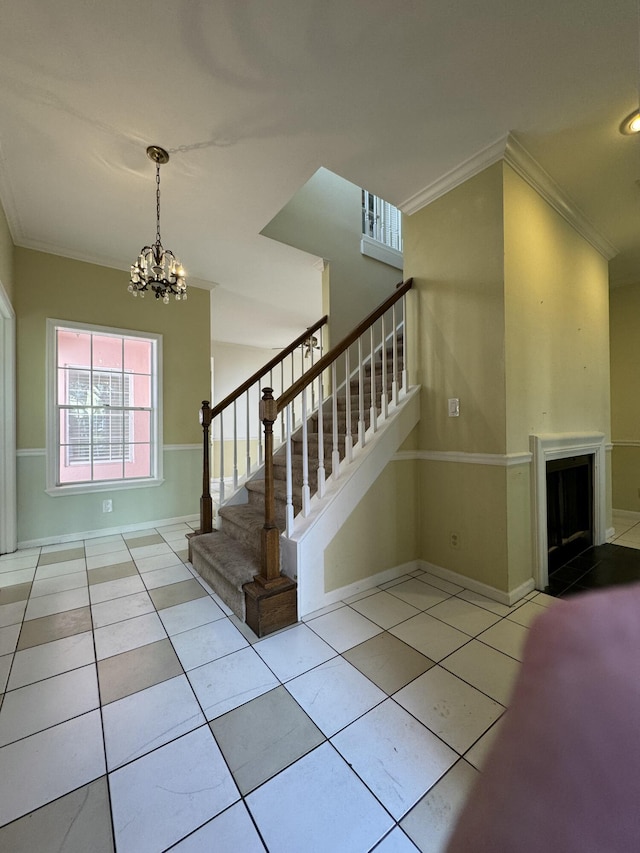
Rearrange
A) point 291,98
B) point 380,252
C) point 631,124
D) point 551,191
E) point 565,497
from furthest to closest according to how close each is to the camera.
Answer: point 380,252 → point 565,497 → point 551,191 → point 631,124 → point 291,98

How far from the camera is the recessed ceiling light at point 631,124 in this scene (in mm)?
1896

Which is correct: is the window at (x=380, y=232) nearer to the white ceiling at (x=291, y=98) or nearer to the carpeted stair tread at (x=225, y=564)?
the white ceiling at (x=291, y=98)

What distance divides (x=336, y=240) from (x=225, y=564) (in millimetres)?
3581

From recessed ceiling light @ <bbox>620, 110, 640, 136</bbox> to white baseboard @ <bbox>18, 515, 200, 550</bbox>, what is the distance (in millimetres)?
A: 4887

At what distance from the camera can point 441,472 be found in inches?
99.3

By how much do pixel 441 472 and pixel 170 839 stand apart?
2221 mm

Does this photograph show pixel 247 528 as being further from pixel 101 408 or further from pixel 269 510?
pixel 101 408

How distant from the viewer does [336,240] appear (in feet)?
12.7

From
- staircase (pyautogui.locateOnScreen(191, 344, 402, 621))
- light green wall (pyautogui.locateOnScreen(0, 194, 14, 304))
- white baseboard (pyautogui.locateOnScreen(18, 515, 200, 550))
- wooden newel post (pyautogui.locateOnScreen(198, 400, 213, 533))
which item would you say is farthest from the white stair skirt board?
light green wall (pyautogui.locateOnScreen(0, 194, 14, 304))

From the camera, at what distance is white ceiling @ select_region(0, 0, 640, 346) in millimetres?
Answer: 1477

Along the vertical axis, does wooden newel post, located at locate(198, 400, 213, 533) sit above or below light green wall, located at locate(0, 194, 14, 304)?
below

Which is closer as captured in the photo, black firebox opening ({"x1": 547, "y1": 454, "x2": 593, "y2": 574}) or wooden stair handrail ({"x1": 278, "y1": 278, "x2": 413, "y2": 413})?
wooden stair handrail ({"x1": 278, "y1": 278, "x2": 413, "y2": 413})

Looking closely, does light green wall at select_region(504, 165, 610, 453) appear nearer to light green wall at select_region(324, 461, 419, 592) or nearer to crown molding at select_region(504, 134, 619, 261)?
crown molding at select_region(504, 134, 619, 261)

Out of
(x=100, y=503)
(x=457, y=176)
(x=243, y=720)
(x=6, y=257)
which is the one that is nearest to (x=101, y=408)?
(x=100, y=503)
